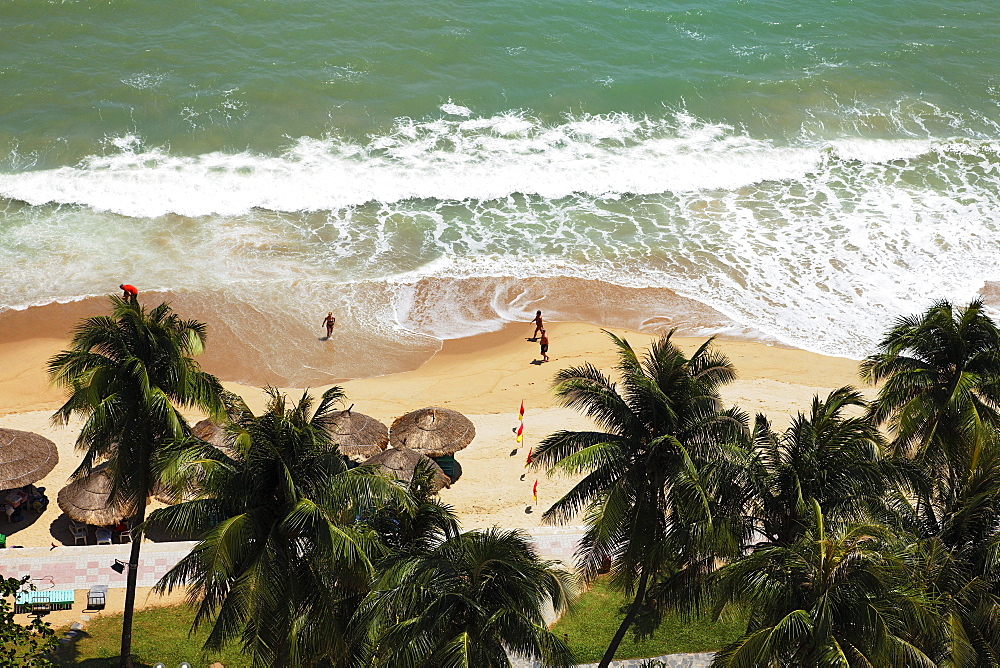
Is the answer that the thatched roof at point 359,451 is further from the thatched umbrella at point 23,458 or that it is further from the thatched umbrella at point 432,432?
the thatched umbrella at point 23,458

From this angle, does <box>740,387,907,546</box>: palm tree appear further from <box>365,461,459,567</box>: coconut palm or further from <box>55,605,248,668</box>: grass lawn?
<box>55,605,248,668</box>: grass lawn

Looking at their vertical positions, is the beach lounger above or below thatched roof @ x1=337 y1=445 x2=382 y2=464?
below

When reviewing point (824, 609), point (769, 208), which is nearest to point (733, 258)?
point (769, 208)

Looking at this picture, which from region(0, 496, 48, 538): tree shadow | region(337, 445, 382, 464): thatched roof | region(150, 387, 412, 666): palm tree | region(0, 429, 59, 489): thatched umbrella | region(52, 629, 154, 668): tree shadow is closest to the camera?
region(150, 387, 412, 666): palm tree

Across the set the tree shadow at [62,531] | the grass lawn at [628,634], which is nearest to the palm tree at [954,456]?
the grass lawn at [628,634]

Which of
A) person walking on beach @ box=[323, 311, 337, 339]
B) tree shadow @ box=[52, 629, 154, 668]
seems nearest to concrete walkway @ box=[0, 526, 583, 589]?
tree shadow @ box=[52, 629, 154, 668]

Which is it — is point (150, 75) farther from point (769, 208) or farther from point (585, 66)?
point (769, 208)

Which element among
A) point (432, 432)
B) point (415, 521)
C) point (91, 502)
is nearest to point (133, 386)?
point (415, 521)
